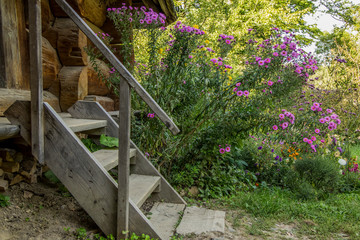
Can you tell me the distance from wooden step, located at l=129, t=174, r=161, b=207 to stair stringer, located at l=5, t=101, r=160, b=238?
0.22 m

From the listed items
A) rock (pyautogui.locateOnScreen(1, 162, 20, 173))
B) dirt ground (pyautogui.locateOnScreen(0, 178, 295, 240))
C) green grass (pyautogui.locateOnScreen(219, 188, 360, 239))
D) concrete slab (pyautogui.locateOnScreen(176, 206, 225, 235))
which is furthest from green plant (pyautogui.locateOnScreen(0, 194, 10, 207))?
green grass (pyautogui.locateOnScreen(219, 188, 360, 239))

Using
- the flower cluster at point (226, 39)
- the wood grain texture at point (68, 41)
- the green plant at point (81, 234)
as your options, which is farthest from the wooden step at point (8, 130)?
the flower cluster at point (226, 39)

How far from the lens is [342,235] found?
98.7 inches

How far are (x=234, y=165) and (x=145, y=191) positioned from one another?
2.15 metres

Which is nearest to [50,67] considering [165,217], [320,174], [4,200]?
[4,200]

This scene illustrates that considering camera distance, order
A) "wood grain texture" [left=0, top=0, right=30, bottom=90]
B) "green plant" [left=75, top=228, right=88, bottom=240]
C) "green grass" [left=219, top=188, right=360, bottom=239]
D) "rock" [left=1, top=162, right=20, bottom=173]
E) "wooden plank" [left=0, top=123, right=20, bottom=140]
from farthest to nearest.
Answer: "green grass" [left=219, top=188, right=360, bottom=239]
"wood grain texture" [left=0, top=0, right=30, bottom=90]
"rock" [left=1, top=162, right=20, bottom=173]
"green plant" [left=75, top=228, right=88, bottom=240]
"wooden plank" [left=0, top=123, right=20, bottom=140]

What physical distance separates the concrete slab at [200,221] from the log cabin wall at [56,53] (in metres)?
1.82

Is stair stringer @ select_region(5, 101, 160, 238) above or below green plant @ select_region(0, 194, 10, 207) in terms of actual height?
above

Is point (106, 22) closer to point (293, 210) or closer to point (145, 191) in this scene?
point (145, 191)

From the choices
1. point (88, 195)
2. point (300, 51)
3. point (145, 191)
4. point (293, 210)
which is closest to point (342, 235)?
point (293, 210)

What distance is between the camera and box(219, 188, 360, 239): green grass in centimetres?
255

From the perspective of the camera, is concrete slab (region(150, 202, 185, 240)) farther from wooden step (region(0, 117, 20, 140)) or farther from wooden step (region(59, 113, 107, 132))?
wooden step (region(0, 117, 20, 140))

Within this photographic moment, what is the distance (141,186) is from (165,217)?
377 mm

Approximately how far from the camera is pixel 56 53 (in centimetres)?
314
